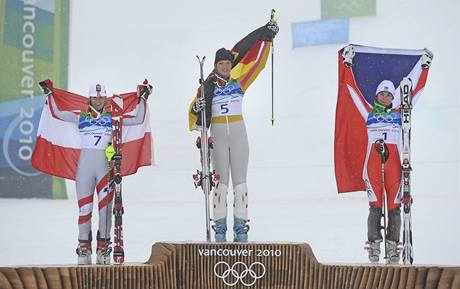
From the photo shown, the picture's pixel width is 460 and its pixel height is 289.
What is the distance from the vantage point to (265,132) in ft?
21.7

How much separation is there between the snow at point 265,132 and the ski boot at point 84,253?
2.55 ft

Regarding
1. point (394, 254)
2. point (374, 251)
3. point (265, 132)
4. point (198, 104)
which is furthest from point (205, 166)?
point (394, 254)

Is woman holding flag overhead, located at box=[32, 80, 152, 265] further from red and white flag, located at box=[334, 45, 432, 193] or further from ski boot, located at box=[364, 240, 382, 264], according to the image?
ski boot, located at box=[364, 240, 382, 264]

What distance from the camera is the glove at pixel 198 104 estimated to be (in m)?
5.67

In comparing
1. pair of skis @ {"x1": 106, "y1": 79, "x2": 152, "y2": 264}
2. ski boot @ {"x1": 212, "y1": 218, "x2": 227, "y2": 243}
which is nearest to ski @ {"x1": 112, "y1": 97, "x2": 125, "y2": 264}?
pair of skis @ {"x1": 106, "y1": 79, "x2": 152, "y2": 264}

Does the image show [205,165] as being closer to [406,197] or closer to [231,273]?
[231,273]

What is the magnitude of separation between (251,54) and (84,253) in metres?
1.65

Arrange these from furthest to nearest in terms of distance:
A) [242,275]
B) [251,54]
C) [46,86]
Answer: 1. [251,54]
2. [46,86]
3. [242,275]

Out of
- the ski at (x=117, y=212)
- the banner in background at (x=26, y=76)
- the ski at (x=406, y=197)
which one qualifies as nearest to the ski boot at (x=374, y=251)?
the ski at (x=406, y=197)

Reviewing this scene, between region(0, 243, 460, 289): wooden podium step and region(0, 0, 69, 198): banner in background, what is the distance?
68.4 inches

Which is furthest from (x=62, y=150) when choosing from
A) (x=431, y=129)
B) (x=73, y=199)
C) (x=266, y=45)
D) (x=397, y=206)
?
(x=431, y=129)

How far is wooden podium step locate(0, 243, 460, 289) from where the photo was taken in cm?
509

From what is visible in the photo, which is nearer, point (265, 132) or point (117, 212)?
point (117, 212)

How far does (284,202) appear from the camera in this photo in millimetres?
6461
